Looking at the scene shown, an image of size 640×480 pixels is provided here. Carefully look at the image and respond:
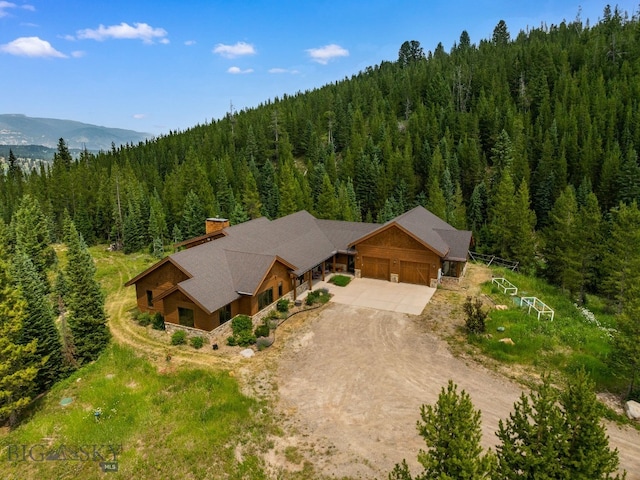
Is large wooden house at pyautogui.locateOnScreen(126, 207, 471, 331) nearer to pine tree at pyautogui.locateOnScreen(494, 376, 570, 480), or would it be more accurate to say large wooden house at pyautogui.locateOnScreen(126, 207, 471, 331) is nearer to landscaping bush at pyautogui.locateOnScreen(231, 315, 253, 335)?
landscaping bush at pyautogui.locateOnScreen(231, 315, 253, 335)

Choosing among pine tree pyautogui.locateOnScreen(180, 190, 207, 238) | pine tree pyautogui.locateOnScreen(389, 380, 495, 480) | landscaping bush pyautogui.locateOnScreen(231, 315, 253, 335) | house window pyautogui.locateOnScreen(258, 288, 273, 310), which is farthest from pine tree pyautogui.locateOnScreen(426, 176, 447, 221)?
pine tree pyautogui.locateOnScreen(389, 380, 495, 480)

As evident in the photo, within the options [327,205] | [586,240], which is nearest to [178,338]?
[586,240]

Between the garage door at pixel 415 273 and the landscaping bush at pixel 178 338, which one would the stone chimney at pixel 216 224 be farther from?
the garage door at pixel 415 273

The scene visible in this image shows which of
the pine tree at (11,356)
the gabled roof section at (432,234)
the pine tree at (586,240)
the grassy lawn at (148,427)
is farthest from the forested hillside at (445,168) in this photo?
the pine tree at (11,356)

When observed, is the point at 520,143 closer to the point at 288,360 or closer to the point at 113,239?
the point at 288,360

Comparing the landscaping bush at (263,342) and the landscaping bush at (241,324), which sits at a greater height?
the landscaping bush at (241,324)

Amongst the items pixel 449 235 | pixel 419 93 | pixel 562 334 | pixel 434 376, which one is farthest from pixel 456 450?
pixel 419 93

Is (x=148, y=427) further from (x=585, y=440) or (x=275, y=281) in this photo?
(x=585, y=440)
